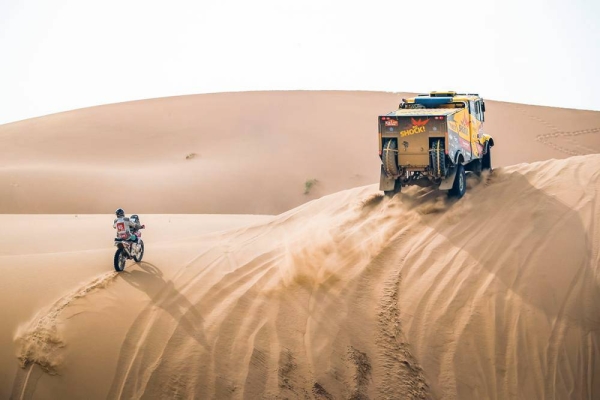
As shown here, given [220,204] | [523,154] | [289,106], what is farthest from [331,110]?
[220,204]

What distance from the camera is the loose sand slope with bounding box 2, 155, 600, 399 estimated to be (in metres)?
8.18

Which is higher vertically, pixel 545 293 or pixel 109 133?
pixel 109 133

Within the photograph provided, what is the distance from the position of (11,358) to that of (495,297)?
6227 millimetres

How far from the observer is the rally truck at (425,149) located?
11.8 m

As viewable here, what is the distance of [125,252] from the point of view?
10.1 metres

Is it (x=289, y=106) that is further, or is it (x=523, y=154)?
(x=289, y=106)

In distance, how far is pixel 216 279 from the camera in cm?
990

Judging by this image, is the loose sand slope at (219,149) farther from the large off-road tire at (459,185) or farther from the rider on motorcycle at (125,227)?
the large off-road tire at (459,185)

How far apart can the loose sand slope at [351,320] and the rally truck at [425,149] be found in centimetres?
135

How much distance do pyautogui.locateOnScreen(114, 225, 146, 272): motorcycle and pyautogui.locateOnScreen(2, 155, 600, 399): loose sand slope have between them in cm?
20

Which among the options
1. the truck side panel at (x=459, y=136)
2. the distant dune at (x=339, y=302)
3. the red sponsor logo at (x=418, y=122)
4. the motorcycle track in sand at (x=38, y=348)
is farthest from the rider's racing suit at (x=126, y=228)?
the truck side panel at (x=459, y=136)

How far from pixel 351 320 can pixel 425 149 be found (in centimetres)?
412

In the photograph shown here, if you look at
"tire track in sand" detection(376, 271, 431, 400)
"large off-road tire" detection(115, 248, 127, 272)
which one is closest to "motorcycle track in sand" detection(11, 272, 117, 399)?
"large off-road tire" detection(115, 248, 127, 272)

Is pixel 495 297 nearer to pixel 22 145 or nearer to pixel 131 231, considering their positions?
pixel 131 231
